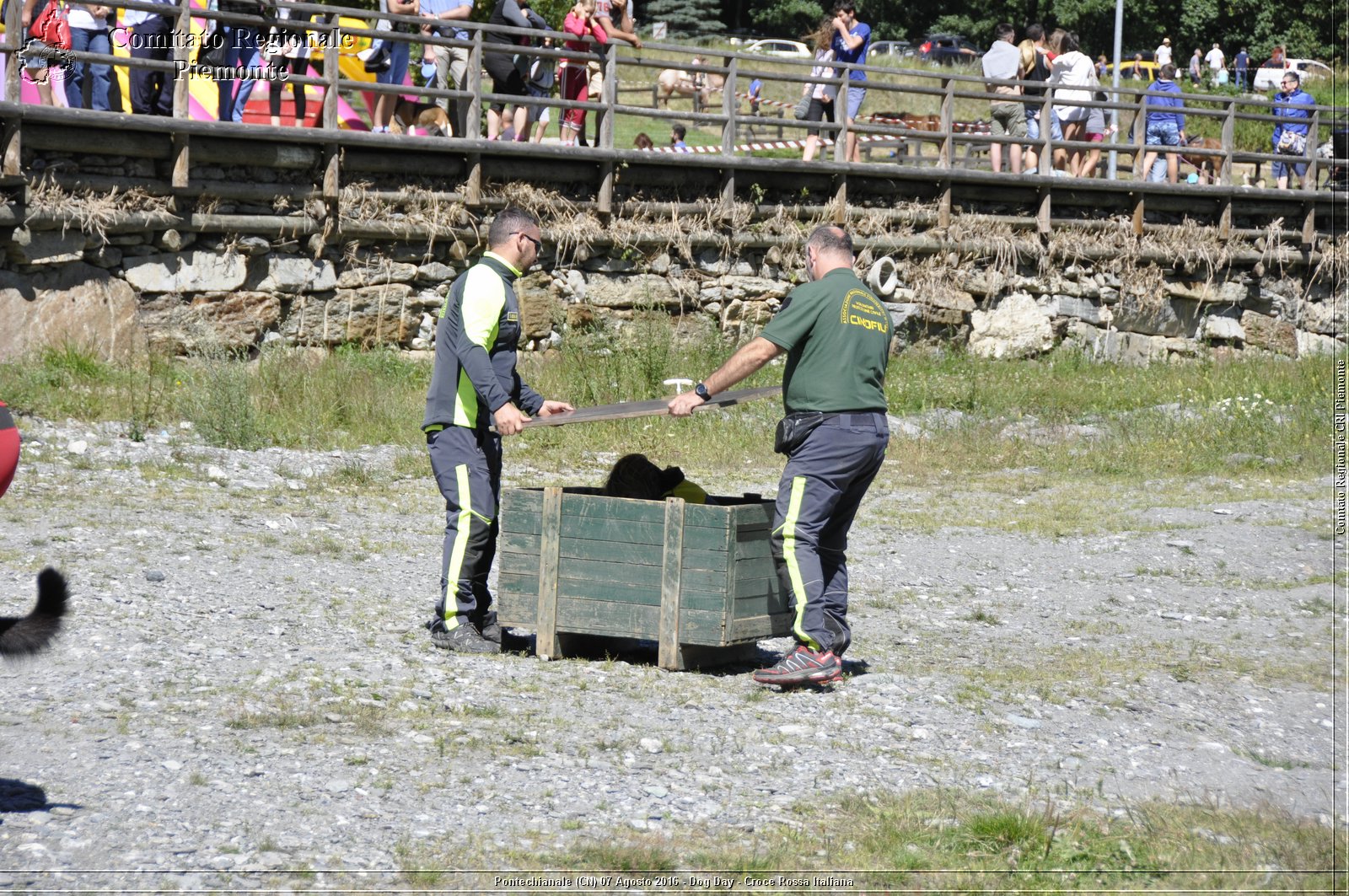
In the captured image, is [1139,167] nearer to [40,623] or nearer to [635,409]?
[635,409]

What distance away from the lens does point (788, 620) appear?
748 centimetres

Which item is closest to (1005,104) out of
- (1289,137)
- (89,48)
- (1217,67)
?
(1289,137)

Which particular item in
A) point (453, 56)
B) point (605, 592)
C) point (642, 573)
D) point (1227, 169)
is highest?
point (453, 56)

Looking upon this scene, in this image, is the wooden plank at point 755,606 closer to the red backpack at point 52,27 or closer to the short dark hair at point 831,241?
the short dark hair at point 831,241

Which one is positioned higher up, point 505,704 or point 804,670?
point 804,670

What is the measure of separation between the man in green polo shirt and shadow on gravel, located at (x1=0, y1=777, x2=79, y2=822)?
314 centimetres

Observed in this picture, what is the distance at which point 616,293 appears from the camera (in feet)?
56.5

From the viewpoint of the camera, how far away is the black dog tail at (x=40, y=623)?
4809 mm

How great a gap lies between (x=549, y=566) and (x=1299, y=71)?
45.9 m

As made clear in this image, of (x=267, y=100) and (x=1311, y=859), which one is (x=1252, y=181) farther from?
(x=1311, y=859)

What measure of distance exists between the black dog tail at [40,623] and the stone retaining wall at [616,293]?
9463 millimetres

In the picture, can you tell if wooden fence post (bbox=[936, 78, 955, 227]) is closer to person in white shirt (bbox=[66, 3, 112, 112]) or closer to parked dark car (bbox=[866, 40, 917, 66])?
person in white shirt (bbox=[66, 3, 112, 112])

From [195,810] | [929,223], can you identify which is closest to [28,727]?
[195,810]

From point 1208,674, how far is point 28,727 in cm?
553
